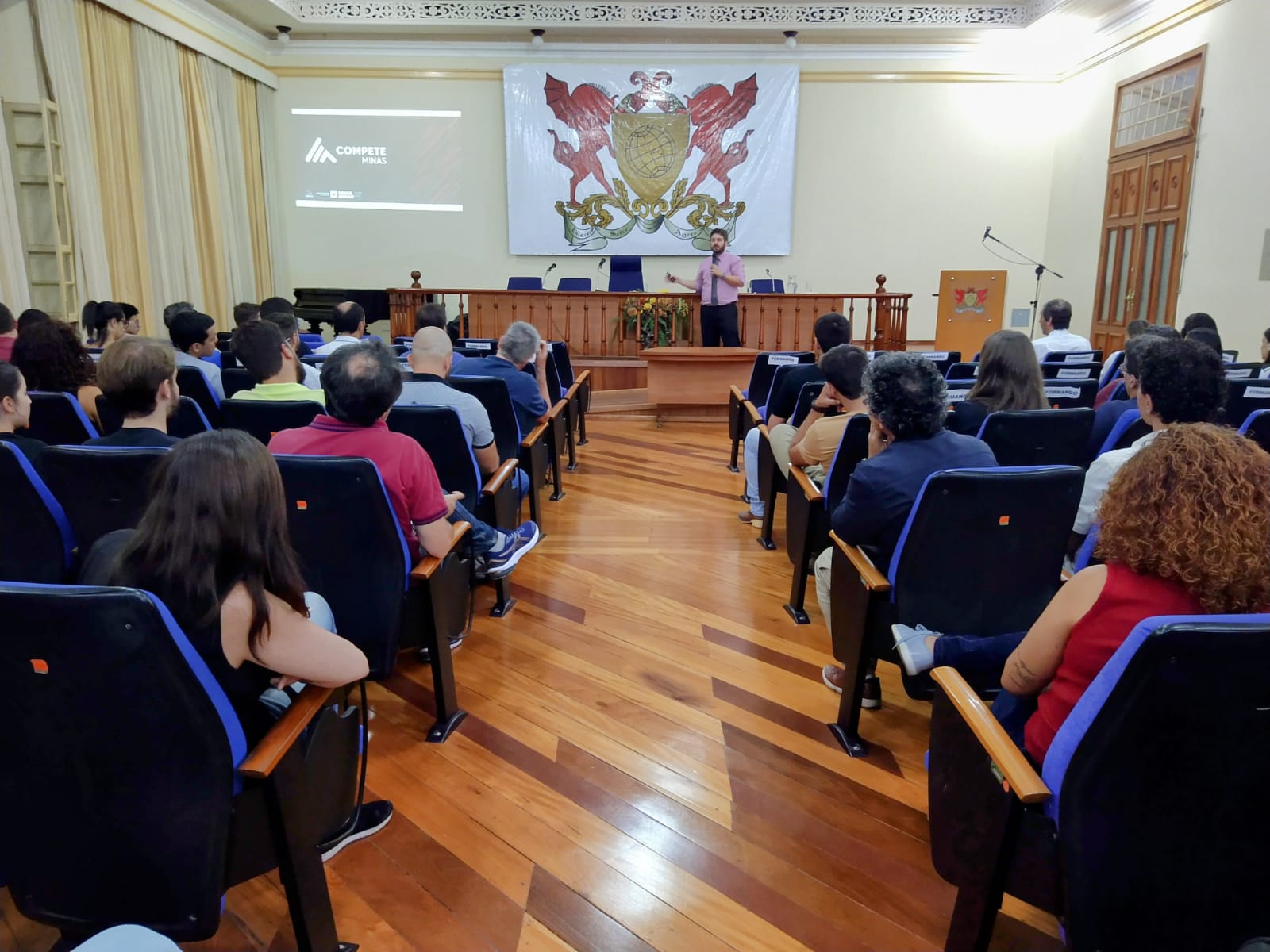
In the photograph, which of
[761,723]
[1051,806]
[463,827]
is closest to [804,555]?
[761,723]

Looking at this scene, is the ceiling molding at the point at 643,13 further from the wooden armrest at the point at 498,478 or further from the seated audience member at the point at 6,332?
the wooden armrest at the point at 498,478

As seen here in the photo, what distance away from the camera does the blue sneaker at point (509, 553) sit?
9.28ft

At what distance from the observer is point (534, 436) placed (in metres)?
3.58

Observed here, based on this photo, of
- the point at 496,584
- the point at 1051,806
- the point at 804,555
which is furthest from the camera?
the point at 496,584

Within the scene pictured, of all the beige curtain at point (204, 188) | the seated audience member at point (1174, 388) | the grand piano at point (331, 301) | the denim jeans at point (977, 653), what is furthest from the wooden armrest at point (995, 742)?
the grand piano at point (331, 301)

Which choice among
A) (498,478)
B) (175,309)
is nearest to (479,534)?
(498,478)

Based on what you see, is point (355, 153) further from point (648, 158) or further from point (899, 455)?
point (899, 455)

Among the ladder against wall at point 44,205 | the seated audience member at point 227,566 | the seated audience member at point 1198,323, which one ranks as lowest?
the seated audience member at point 227,566

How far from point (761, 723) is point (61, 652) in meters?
1.78

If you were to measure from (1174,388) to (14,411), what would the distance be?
324 centimetres

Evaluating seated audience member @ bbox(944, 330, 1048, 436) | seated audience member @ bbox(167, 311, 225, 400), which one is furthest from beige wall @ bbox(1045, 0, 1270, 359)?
seated audience member @ bbox(167, 311, 225, 400)

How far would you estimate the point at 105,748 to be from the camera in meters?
1.14

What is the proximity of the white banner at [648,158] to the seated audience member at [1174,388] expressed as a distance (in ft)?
25.2

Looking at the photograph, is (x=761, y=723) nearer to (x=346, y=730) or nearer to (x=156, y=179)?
(x=346, y=730)
